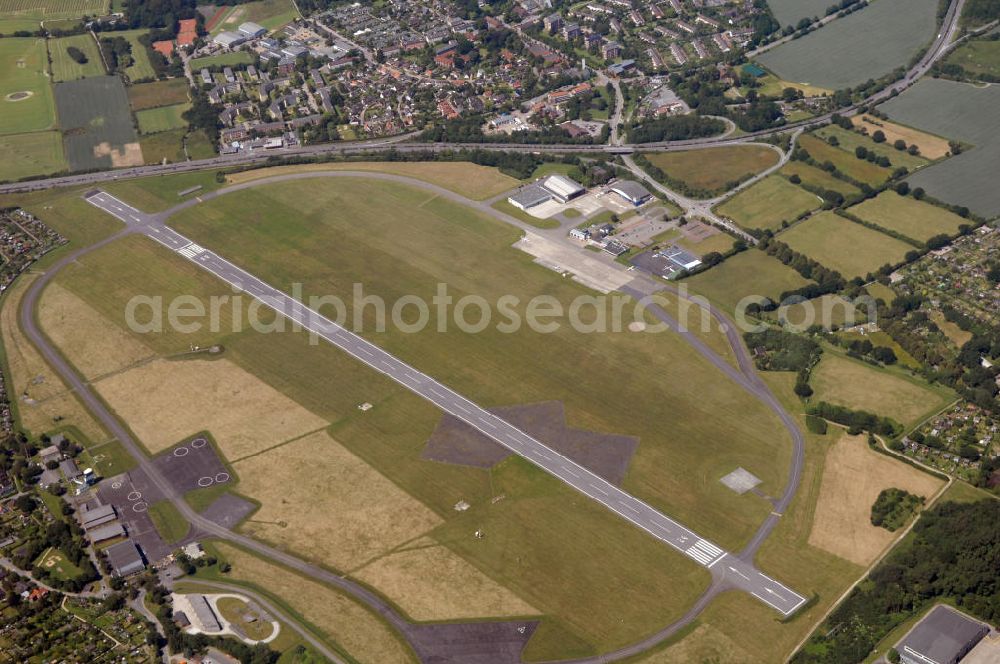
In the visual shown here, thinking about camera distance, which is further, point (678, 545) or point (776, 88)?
point (776, 88)

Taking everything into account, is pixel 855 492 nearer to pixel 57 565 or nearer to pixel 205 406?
pixel 205 406

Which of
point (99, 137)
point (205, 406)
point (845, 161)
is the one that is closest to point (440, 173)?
point (205, 406)

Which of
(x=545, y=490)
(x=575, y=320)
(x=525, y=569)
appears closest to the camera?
(x=525, y=569)

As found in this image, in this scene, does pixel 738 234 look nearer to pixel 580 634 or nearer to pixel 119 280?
pixel 580 634

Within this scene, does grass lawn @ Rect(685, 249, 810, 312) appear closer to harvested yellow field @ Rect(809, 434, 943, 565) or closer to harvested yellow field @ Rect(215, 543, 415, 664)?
harvested yellow field @ Rect(809, 434, 943, 565)

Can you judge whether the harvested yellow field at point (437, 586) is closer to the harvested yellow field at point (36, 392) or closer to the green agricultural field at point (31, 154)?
the harvested yellow field at point (36, 392)

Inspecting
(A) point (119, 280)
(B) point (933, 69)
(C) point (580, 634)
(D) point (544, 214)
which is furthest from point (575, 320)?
(B) point (933, 69)

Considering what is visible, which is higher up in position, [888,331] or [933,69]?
[933,69]

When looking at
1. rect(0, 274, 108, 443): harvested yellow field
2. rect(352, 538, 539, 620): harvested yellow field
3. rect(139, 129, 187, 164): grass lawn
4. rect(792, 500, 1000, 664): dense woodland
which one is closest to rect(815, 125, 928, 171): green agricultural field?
rect(792, 500, 1000, 664): dense woodland
